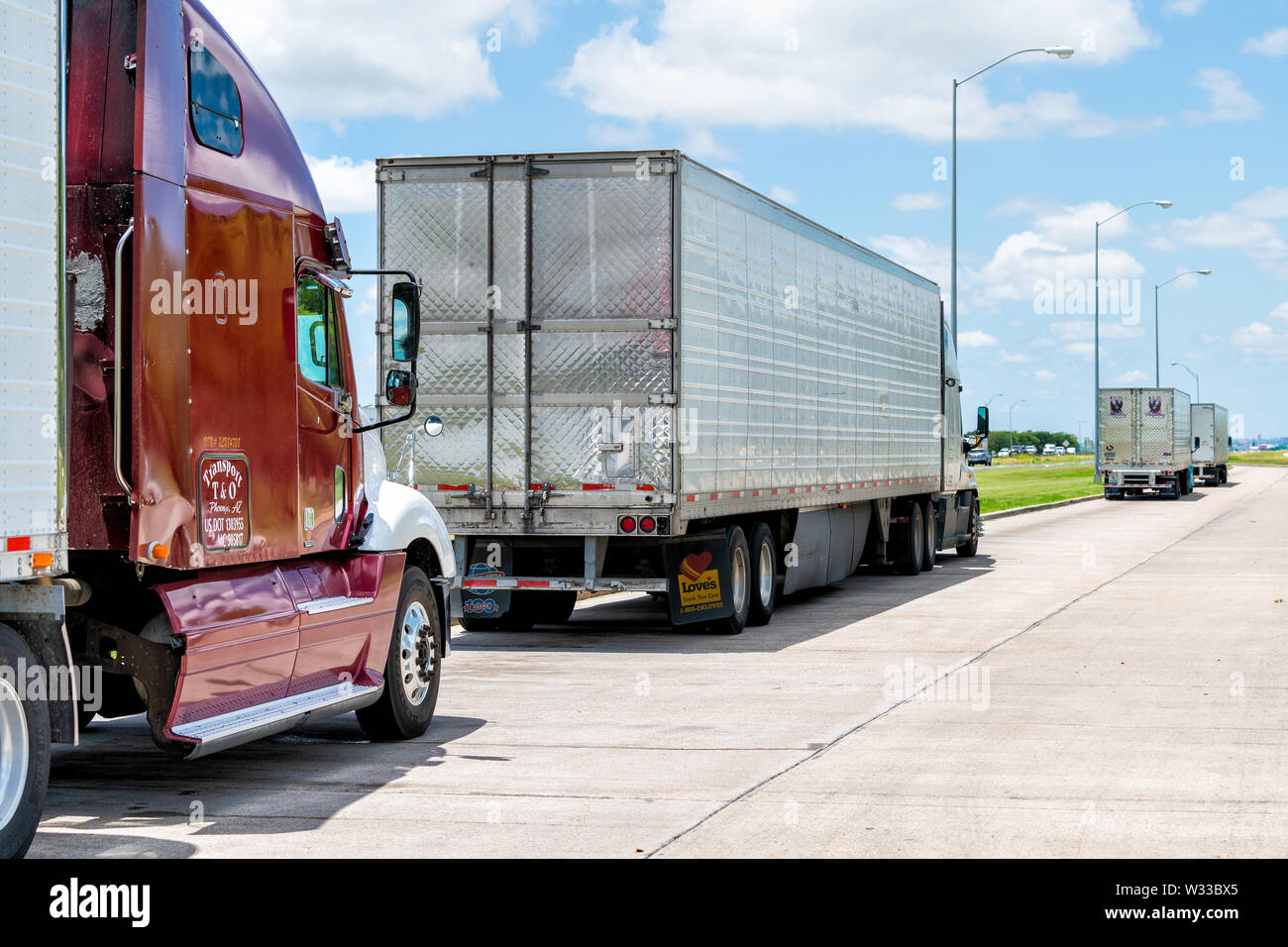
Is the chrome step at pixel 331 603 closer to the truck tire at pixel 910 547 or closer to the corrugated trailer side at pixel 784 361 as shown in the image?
the corrugated trailer side at pixel 784 361

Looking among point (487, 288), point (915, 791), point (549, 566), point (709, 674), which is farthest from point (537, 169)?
point (915, 791)

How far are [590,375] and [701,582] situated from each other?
2.34m

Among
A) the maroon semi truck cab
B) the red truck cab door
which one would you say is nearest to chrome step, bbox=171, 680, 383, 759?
the maroon semi truck cab

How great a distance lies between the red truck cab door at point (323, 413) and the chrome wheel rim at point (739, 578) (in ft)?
22.0

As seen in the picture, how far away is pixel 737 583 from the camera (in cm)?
1560

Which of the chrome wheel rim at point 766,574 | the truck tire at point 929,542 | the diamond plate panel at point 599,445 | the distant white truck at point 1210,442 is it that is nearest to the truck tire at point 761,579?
the chrome wheel rim at point 766,574

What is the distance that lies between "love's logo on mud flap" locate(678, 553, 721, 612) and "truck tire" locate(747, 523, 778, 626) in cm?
108

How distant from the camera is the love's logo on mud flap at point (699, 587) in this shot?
15102 millimetres

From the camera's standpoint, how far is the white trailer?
6.02m

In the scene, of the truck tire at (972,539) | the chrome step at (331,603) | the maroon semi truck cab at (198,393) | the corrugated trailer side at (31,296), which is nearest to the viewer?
the corrugated trailer side at (31,296)

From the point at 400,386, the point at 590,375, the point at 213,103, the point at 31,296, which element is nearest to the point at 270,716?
the point at 400,386

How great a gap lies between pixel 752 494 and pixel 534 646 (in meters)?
2.72

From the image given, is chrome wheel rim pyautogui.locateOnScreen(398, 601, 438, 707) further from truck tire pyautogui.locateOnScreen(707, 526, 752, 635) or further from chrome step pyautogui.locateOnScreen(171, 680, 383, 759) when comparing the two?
truck tire pyautogui.locateOnScreen(707, 526, 752, 635)

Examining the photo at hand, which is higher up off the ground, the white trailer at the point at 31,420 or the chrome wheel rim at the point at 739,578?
the white trailer at the point at 31,420
